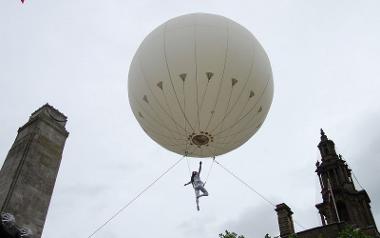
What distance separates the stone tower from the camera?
23.9 ft

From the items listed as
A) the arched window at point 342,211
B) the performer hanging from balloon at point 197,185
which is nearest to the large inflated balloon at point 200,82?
the performer hanging from balloon at point 197,185

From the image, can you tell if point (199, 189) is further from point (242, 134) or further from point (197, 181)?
point (242, 134)

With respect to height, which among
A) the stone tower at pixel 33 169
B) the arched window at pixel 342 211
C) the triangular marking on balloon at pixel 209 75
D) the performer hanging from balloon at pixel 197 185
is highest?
the arched window at pixel 342 211

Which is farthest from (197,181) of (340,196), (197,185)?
(340,196)

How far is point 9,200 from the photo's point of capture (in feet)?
23.5

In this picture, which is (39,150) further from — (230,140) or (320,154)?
(320,154)

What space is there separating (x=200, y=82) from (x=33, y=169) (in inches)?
189

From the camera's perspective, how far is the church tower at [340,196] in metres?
49.5

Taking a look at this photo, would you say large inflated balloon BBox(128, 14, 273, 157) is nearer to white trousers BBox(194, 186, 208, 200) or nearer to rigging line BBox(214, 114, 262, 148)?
rigging line BBox(214, 114, 262, 148)

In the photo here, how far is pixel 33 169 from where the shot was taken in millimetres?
7891

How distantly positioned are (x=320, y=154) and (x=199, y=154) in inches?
1998

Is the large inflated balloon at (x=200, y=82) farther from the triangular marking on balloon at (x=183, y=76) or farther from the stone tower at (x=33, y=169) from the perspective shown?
the stone tower at (x=33, y=169)

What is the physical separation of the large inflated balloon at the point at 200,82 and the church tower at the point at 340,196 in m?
41.3

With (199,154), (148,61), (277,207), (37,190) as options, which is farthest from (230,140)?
(277,207)
